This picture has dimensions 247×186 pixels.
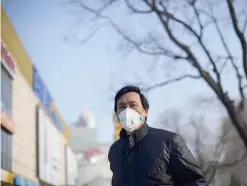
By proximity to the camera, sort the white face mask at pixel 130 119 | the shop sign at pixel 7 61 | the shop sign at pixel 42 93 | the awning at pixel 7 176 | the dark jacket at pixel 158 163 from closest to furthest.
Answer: the dark jacket at pixel 158 163, the white face mask at pixel 130 119, the awning at pixel 7 176, the shop sign at pixel 7 61, the shop sign at pixel 42 93

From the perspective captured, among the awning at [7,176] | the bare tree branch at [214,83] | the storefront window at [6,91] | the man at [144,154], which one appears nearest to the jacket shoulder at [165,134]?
the man at [144,154]

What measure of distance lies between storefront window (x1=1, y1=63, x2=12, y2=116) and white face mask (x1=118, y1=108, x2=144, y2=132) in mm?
14876

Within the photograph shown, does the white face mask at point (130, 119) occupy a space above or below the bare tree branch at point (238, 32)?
below

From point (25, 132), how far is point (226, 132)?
47.5 feet

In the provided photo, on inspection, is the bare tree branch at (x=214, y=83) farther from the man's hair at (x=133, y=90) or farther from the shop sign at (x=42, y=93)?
the shop sign at (x=42, y=93)

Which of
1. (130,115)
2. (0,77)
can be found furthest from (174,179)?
(0,77)

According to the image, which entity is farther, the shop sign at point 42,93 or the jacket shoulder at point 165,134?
the shop sign at point 42,93

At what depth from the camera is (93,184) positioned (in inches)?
108

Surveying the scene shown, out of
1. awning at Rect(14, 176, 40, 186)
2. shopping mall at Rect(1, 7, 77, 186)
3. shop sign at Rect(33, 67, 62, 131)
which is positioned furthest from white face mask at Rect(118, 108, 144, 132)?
shop sign at Rect(33, 67, 62, 131)

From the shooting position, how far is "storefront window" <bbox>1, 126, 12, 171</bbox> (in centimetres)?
1652

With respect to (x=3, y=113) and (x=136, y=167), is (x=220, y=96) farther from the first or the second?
(x=3, y=113)

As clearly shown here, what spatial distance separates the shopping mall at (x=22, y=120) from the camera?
16933mm

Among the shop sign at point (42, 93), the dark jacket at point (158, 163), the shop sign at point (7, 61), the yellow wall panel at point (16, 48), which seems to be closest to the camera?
the dark jacket at point (158, 163)

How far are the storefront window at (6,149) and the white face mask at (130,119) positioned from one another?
15.2 meters
